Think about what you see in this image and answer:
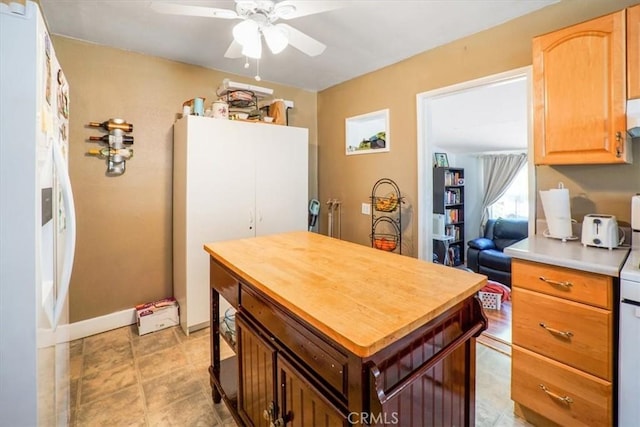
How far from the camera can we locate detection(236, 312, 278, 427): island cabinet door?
45.6 inches

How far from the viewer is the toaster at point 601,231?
1588mm

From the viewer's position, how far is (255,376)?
4.25 ft

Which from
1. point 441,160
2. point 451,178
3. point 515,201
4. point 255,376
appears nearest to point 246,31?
point 255,376

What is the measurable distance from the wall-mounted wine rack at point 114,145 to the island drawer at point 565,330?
3.10m

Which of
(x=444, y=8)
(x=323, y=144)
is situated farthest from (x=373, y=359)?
(x=323, y=144)

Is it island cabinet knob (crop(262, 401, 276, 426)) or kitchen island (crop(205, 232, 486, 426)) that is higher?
kitchen island (crop(205, 232, 486, 426))

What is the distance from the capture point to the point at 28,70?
84 cm

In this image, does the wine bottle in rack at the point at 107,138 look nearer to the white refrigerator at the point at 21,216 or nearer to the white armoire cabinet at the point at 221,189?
the white armoire cabinet at the point at 221,189

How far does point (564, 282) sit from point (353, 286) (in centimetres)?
111

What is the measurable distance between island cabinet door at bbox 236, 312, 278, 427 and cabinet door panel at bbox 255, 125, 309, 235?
1.64m

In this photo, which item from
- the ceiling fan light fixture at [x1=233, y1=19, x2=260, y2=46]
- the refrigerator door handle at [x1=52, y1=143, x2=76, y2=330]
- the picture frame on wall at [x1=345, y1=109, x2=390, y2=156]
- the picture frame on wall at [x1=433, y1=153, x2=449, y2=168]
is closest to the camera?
the refrigerator door handle at [x1=52, y1=143, x2=76, y2=330]

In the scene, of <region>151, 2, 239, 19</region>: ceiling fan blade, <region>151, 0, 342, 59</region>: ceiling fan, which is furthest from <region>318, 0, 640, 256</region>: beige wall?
<region>151, 2, 239, 19</region>: ceiling fan blade

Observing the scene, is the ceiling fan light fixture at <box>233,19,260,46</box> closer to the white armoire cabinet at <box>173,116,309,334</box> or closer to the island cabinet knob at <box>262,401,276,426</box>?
the white armoire cabinet at <box>173,116,309,334</box>

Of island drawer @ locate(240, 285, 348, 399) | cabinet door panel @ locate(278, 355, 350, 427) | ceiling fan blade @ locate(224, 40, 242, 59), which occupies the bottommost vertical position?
cabinet door panel @ locate(278, 355, 350, 427)
